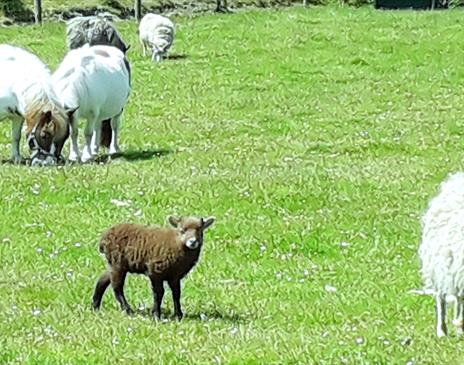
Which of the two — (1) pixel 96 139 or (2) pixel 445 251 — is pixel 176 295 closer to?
(2) pixel 445 251

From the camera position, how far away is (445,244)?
9672 millimetres

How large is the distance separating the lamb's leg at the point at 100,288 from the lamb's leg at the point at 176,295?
2.07 ft

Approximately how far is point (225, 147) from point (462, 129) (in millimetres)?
4906

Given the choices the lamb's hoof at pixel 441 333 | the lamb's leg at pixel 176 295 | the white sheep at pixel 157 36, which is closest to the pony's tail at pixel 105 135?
the lamb's leg at pixel 176 295

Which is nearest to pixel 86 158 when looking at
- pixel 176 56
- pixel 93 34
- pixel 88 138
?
pixel 88 138

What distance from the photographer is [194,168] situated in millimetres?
18469

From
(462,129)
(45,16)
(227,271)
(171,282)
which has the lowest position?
(45,16)

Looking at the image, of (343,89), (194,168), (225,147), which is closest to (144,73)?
(343,89)

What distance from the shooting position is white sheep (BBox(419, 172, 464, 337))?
31.2 feet

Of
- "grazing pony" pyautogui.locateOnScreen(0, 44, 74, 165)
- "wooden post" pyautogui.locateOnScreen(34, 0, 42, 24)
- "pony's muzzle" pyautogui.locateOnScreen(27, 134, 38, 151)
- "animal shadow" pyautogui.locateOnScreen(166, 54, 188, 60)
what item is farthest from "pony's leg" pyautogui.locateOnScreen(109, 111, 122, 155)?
"wooden post" pyautogui.locateOnScreen(34, 0, 42, 24)

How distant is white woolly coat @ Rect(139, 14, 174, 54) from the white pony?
14.3 m

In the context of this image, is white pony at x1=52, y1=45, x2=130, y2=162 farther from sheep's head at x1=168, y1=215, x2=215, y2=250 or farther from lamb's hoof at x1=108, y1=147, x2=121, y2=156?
sheep's head at x1=168, y1=215, x2=215, y2=250

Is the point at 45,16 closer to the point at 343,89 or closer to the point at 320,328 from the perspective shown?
the point at 343,89

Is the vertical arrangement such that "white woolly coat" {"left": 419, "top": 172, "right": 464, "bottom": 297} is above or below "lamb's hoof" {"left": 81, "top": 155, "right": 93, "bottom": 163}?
above
